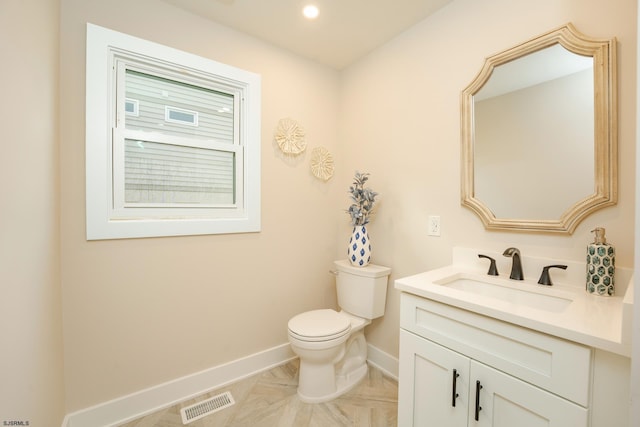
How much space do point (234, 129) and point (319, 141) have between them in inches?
28.0

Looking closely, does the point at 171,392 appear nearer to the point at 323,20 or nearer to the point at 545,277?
the point at 545,277

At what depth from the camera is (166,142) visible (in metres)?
1.70

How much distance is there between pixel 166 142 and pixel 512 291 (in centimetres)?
211

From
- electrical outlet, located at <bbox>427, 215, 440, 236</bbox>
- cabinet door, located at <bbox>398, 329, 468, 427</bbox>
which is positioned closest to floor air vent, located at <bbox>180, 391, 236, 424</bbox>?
cabinet door, located at <bbox>398, 329, 468, 427</bbox>

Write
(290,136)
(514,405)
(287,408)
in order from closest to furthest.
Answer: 1. (514,405)
2. (287,408)
3. (290,136)

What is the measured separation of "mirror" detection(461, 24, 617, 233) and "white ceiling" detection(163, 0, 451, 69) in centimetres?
68

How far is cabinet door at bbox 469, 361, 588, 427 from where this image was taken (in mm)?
815

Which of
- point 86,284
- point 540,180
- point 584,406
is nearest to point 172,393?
point 86,284

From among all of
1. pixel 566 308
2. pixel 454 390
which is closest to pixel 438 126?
pixel 566 308

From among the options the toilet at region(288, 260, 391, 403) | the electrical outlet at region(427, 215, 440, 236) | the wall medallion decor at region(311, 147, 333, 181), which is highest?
the wall medallion decor at region(311, 147, 333, 181)

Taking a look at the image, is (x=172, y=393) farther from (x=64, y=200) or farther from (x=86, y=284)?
(x=64, y=200)

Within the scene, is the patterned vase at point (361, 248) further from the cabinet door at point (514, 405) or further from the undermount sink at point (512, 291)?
the cabinet door at point (514, 405)

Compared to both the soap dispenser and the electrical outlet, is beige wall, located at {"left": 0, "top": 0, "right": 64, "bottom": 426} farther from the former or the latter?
the soap dispenser

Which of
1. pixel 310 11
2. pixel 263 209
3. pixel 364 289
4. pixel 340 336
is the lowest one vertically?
pixel 340 336
